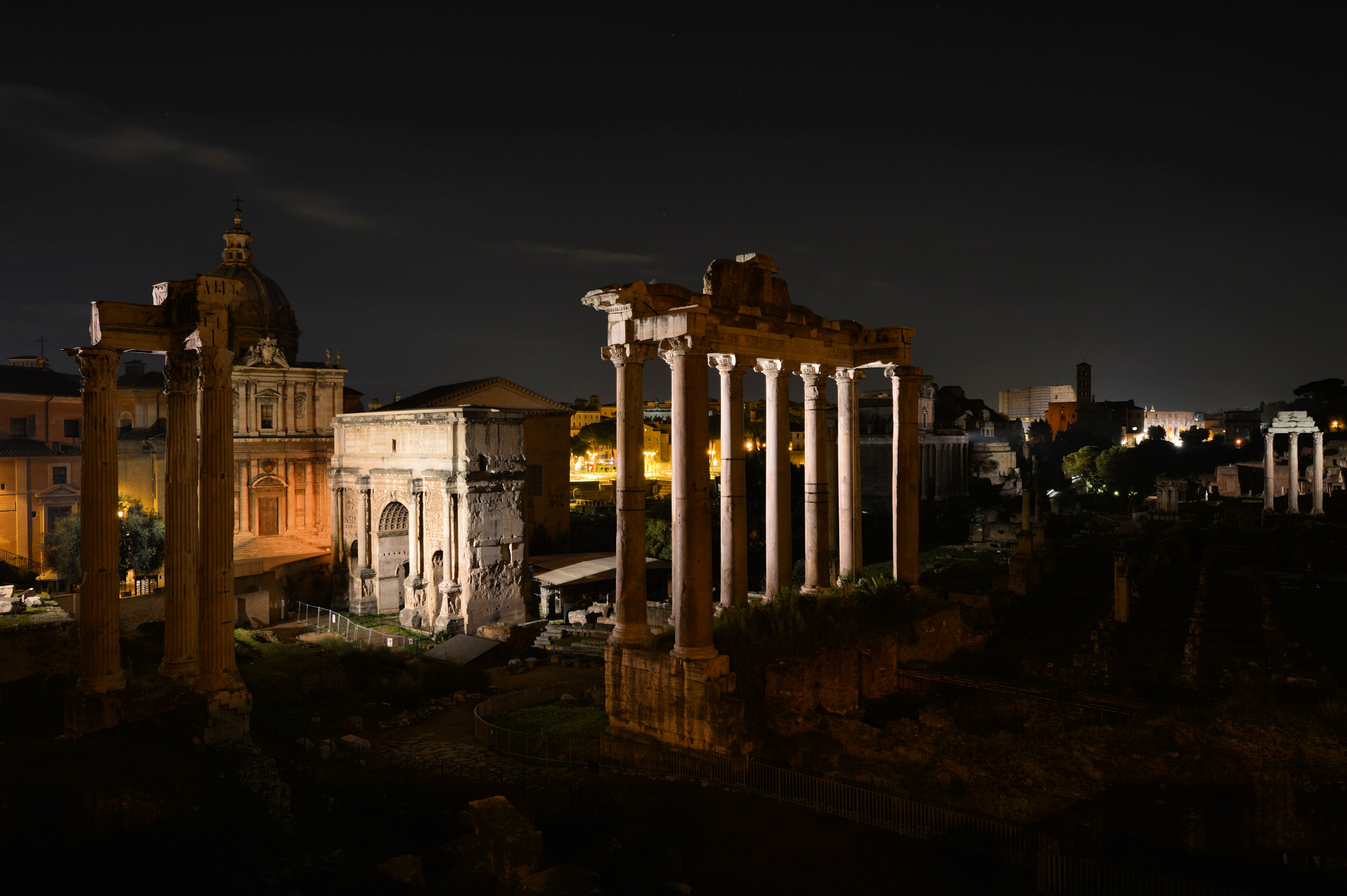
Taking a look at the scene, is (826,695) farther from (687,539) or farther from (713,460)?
(713,460)

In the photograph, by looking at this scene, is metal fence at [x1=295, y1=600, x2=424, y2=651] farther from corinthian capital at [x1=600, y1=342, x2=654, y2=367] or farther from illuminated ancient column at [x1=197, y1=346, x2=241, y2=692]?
corinthian capital at [x1=600, y1=342, x2=654, y2=367]

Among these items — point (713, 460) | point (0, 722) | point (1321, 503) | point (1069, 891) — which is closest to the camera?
point (1069, 891)

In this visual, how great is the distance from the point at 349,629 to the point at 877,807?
25.1 metres

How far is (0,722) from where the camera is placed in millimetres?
15109

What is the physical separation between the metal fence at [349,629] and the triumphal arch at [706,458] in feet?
51.8

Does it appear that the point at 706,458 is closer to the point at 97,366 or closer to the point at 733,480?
the point at 733,480

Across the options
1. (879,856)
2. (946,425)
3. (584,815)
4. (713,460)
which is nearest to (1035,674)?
(879,856)

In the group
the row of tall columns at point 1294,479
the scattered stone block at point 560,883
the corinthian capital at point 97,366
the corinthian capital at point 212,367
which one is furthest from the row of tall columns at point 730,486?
the row of tall columns at point 1294,479

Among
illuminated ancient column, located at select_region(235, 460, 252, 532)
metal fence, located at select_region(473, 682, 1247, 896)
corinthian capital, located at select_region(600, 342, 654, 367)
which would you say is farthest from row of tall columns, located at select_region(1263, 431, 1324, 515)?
illuminated ancient column, located at select_region(235, 460, 252, 532)

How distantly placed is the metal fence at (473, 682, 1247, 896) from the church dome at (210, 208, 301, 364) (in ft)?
112

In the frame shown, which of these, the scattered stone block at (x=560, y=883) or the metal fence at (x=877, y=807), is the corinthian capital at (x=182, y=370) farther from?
the scattered stone block at (x=560, y=883)

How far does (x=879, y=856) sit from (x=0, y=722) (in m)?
14.7

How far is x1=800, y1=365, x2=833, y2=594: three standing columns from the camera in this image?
54.0 ft

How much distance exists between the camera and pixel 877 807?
35.8 ft
